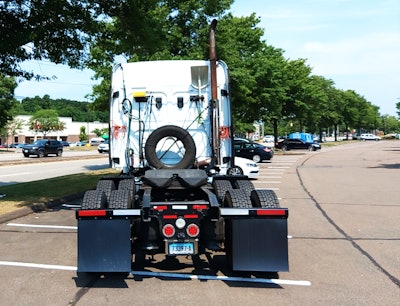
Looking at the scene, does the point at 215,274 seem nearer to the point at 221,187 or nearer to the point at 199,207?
the point at 199,207

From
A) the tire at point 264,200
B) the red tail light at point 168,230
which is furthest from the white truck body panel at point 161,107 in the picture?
the red tail light at point 168,230

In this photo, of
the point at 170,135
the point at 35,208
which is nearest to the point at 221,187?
the point at 170,135

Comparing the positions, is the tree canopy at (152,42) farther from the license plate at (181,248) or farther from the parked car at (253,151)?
the license plate at (181,248)

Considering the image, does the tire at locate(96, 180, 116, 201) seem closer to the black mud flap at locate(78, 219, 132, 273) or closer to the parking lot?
the black mud flap at locate(78, 219, 132, 273)

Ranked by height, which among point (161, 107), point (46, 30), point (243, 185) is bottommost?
point (243, 185)

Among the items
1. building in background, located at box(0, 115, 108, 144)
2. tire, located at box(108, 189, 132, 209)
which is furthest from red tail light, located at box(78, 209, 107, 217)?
building in background, located at box(0, 115, 108, 144)

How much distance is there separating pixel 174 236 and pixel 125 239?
0.56 metres

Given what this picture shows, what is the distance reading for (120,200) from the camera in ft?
16.7

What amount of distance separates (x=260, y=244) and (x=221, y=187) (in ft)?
4.24

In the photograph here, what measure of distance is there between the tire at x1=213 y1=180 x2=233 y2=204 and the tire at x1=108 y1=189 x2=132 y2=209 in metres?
1.28

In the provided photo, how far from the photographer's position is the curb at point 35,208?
8.64m

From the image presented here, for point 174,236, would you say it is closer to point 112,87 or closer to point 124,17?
point 112,87

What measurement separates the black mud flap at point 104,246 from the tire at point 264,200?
1.52 metres

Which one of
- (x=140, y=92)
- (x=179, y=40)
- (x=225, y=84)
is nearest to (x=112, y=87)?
(x=140, y=92)
